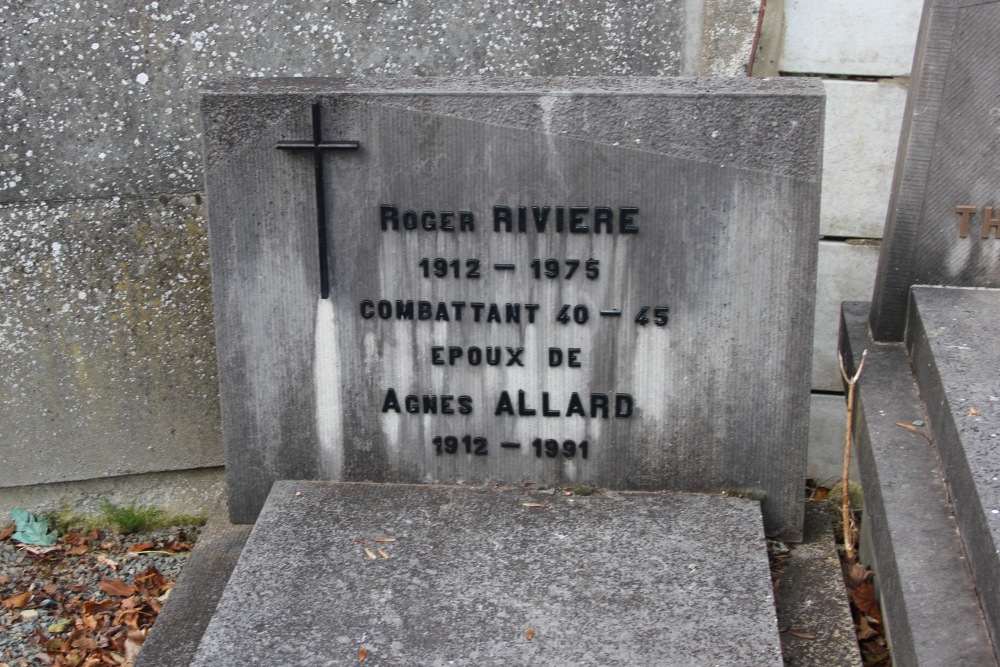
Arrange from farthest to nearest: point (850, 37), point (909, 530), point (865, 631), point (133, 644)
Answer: point (850, 37), point (133, 644), point (865, 631), point (909, 530)

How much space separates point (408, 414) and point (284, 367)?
41 centimetres

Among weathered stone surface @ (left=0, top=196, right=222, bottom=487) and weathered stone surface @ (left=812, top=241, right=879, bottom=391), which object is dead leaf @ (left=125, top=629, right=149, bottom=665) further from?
weathered stone surface @ (left=812, top=241, right=879, bottom=391)

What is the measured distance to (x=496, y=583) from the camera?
281 centimetres

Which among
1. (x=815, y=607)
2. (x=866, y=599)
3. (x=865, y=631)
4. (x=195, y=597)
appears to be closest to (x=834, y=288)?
(x=866, y=599)

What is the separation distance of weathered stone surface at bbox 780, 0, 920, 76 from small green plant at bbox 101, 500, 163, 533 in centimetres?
304

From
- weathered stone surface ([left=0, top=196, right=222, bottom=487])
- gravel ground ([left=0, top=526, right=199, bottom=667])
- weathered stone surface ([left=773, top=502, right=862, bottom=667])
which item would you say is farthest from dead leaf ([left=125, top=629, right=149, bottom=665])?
weathered stone surface ([left=773, top=502, right=862, bottom=667])

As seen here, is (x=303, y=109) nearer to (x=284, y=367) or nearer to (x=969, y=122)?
(x=284, y=367)

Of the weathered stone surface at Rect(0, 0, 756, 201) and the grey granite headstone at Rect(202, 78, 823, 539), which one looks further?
the weathered stone surface at Rect(0, 0, 756, 201)

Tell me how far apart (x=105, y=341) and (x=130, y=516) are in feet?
2.33

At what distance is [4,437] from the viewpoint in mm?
4047

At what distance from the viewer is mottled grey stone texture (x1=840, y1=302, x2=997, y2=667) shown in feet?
8.01

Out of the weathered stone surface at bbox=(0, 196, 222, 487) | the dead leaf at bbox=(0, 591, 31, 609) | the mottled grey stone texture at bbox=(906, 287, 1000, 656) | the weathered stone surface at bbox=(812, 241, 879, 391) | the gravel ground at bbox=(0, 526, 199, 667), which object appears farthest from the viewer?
the weathered stone surface at bbox=(812, 241, 879, 391)

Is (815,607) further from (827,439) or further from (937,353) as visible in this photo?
(827,439)

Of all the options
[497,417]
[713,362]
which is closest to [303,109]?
[497,417]
